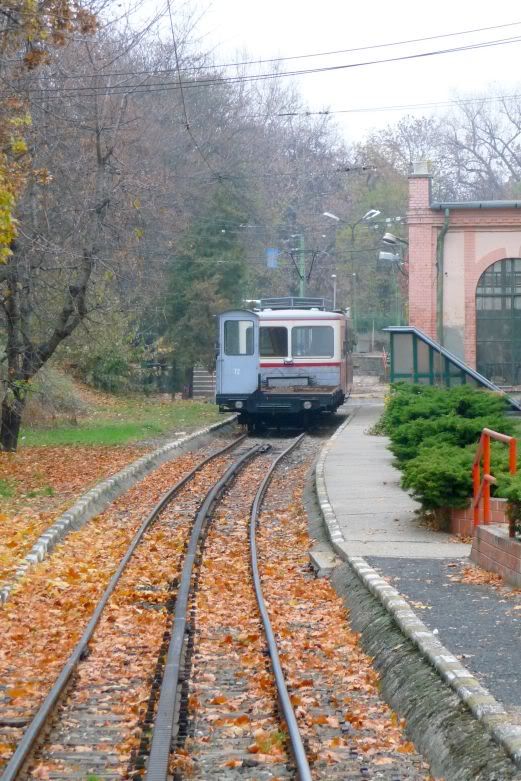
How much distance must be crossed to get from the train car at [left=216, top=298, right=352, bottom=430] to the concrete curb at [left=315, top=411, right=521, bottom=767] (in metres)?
16.9

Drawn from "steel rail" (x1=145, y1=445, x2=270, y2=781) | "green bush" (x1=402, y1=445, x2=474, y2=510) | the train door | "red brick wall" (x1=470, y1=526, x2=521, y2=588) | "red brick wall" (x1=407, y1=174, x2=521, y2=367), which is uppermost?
"red brick wall" (x1=407, y1=174, x2=521, y2=367)

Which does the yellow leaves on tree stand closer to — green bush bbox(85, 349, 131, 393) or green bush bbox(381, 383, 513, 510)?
green bush bbox(381, 383, 513, 510)

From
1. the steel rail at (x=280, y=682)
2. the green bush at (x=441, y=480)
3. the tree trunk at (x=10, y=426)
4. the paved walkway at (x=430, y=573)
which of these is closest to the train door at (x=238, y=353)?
the tree trunk at (x=10, y=426)

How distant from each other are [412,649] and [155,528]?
736 cm

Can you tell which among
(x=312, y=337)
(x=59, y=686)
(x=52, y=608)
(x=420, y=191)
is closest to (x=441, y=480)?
(x=52, y=608)

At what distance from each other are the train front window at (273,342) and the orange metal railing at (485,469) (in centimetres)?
1736

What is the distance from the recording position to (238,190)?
1828 inches

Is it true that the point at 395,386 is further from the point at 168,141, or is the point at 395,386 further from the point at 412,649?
the point at 412,649

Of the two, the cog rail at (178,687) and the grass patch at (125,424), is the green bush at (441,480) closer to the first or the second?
the cog rail at (178,687)

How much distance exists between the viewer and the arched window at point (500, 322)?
28859 mm

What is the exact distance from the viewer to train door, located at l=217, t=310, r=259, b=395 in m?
29.0

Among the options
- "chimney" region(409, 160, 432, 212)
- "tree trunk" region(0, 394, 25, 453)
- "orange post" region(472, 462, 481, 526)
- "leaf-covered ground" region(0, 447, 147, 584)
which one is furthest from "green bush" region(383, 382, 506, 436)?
"chimney" region(409, 160, 432, 212)

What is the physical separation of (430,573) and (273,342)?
63.2 feet

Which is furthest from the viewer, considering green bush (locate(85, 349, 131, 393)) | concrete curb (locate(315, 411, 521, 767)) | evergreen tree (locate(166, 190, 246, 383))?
evergreen tree (locate(166, 190, 246, 383))
